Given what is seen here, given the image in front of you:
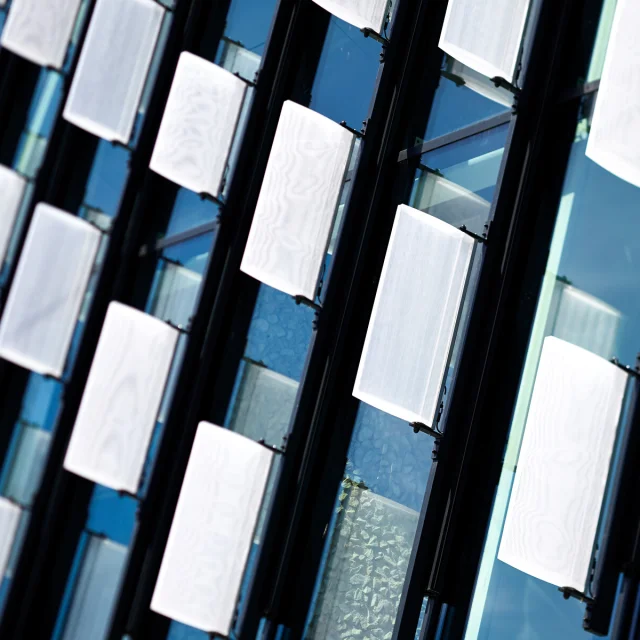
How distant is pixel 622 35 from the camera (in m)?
4.29

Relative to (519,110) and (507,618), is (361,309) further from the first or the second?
(507,618)

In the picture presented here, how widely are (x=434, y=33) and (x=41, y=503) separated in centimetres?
422

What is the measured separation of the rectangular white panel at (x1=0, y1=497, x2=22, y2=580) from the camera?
767 cm

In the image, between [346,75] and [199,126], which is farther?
[199,126]

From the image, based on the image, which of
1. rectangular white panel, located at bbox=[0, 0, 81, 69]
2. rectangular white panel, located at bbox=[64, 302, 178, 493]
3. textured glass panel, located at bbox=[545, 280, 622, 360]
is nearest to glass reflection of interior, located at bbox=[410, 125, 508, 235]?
textured glass panel, located at bbox=[545, 280, 622, 360]

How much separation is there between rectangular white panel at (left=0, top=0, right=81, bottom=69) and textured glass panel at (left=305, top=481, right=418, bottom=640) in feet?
16.9

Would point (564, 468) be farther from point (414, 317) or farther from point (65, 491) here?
point (65, 491)

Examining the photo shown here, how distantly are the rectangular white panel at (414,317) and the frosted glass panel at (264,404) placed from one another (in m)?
1.13

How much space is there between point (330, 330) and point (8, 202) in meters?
4.43

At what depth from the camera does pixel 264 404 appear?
618 cm

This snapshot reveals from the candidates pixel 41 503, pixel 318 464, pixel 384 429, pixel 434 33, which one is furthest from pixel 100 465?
pixel 434 33

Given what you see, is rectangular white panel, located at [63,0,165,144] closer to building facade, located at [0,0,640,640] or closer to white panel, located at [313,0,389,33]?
building facade, located at [0,0,640,640]

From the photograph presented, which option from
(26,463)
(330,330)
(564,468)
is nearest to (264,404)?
(330,330)

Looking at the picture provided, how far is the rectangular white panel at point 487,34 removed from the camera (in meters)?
4.93
